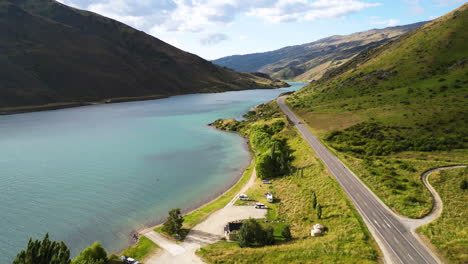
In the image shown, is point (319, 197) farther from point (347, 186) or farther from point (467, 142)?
point (467, 142)

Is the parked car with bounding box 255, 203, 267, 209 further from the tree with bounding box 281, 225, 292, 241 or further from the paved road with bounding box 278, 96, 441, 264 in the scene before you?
the paved road with bounding box 278, 96, 441, 264

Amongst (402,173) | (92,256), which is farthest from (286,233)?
(402,173)

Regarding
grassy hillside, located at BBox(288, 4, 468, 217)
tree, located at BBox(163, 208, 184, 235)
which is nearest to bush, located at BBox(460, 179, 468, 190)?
grassy hillside, located at BBox(288, 4, 468, 217)

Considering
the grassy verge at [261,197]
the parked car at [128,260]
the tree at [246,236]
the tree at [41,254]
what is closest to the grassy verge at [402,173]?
the grassy verge at [261,197]

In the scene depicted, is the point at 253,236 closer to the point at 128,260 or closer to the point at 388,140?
the point at 128,260

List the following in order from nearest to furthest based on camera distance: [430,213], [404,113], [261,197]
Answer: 1. [430,213]
2. [261,197]
3. [404,113]

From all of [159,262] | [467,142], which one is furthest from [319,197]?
[467,142]

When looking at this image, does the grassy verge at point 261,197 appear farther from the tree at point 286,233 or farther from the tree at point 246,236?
the tree at point 246,236
